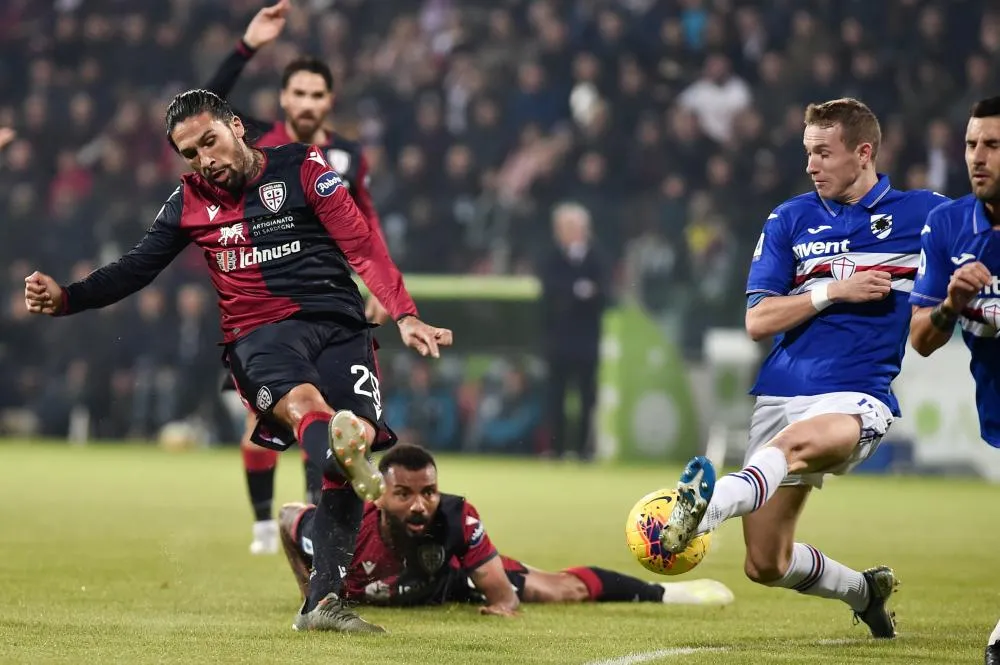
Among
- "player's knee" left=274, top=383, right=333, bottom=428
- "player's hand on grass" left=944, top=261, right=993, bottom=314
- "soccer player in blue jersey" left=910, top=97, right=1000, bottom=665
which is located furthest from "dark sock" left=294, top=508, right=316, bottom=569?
"player's hand on grass" left=944, top=261, right=993, bottom=314

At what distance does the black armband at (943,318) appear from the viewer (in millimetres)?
4801

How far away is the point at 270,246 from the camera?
6.18m

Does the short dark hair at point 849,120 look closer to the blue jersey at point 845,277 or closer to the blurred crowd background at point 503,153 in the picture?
the blue jersey at point 845,277

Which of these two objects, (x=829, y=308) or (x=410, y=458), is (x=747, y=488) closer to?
(x=829, y=308)

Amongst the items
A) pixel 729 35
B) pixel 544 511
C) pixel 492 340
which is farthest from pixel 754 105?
pixel 544 511

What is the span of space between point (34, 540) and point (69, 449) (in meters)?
8.96

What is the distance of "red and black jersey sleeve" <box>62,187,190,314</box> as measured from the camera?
6.21m

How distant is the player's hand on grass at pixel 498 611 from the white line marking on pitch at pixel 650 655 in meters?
1.13

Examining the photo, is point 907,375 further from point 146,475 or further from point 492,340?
point 146,475

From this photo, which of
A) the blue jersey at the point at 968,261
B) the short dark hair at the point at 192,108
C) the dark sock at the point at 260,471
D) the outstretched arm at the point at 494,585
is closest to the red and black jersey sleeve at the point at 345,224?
the short dark hair at the point at 192,108

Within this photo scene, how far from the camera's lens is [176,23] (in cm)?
2225

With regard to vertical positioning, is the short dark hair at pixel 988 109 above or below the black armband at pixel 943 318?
above

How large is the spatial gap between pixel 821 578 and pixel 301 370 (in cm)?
216

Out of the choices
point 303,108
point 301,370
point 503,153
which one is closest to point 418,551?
point 301,370
